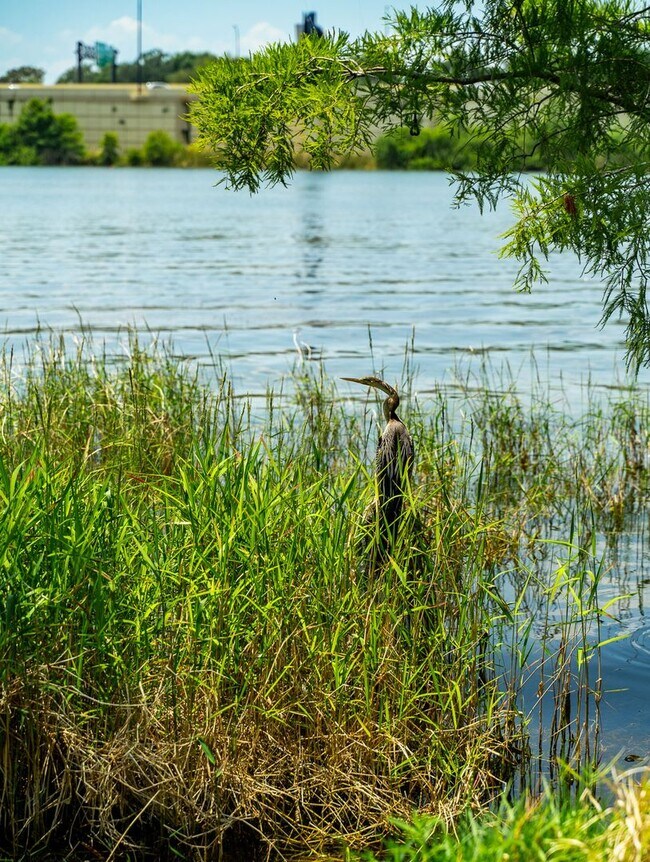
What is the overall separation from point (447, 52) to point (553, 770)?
10.7 feet

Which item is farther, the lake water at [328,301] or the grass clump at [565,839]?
the lake water at [328,301]

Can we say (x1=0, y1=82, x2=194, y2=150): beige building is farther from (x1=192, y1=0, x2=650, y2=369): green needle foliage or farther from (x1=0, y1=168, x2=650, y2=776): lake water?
(x1=192, y1=0, x2=650, y2=369): green needle foliage

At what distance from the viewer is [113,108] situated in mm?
147250

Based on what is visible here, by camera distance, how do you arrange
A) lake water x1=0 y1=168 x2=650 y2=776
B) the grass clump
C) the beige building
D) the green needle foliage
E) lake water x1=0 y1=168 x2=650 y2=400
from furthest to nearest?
the beige building < lake water x1=0 y1=168 x2=650 y2=400 < lake water x1=0 y1=168 x2=650 y2=776 < the green needle foliage < the grass clump

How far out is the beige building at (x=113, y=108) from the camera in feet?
474

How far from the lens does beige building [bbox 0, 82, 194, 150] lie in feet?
474

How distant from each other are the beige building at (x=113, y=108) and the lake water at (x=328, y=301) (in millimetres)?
99568

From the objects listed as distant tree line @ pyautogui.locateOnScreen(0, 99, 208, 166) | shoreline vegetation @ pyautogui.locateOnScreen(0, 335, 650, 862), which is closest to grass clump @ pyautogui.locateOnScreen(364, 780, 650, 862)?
shoreline vegetation @ pyautogui.locateOnScreen(0, 335, 650, 862)

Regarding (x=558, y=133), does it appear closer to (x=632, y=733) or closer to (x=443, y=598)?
(x=443, y=598)

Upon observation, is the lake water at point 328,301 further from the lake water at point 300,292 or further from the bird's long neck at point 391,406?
the bird's long neck at point 391,406

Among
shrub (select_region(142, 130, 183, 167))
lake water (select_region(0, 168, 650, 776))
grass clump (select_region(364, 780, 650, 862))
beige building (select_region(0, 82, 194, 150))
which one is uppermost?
beige building (select_region(0, 82, 194, 150))

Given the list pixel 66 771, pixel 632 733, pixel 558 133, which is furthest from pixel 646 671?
pixel 66 771

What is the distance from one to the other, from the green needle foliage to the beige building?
143 meters

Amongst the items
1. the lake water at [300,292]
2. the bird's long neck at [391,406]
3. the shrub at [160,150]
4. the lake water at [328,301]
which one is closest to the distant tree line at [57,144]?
the shrub at [160,150]
